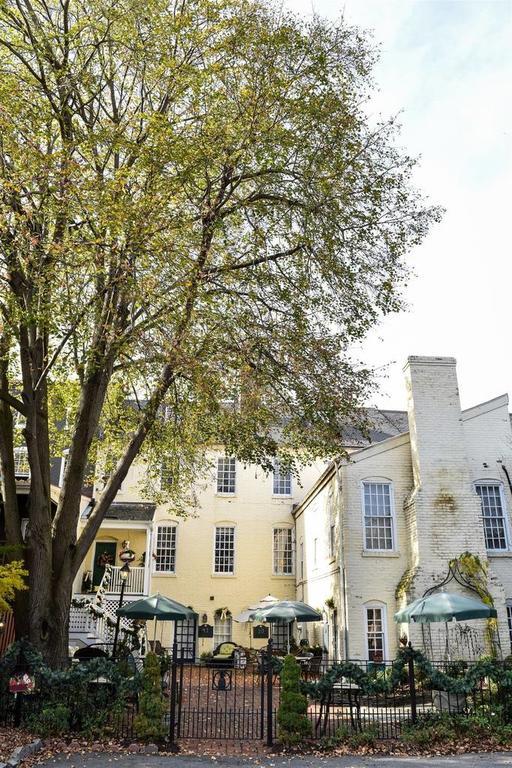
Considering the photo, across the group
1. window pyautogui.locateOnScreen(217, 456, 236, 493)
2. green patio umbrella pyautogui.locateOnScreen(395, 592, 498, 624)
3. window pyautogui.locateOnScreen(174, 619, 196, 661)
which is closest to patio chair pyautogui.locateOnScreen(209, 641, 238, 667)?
window pyautogui.locateOnScreen(174, 619, 196, 661)

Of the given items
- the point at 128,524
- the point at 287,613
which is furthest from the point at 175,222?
the point at 128,524

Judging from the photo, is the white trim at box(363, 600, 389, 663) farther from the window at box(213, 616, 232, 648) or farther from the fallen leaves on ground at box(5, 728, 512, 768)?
the window at box(213, 616, 232, 648)

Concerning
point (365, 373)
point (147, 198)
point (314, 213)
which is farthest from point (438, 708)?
point (147, 198)

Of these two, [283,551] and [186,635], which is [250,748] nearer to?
[186,635]

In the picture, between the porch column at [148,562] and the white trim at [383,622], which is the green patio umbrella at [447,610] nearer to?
the white trim at [383,622]

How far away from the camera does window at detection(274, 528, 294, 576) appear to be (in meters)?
28.0

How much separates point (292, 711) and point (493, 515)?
10868 millimetres

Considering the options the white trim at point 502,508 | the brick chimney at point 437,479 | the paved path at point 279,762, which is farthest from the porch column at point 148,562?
the paved path at point 279,762

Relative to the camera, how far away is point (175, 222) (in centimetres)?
1112

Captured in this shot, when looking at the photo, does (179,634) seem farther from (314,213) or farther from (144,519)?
(314,213)

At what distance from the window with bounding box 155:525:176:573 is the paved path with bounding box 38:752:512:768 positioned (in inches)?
699

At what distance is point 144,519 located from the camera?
2500 cm

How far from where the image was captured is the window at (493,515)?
19.0 meters

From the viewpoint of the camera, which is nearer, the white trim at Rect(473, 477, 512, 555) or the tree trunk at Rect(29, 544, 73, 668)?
the tree trunk at Rect(29, 544, 73, 668)
